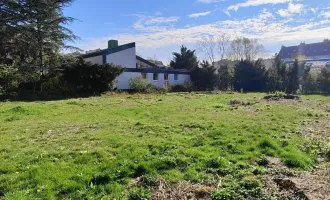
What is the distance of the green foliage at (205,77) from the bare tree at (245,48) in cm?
1798

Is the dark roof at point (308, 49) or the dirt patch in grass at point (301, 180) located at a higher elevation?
the dark roof at point (308, 49)

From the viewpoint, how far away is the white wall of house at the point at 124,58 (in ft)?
84.1

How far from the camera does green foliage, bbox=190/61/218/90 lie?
99.4 ft

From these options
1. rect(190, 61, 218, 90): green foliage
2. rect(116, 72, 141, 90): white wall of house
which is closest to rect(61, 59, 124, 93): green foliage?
rect(116, 72, 141, 90): white wall of house

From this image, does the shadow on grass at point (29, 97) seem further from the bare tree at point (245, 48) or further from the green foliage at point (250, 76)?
the bare tree at point (245, 48)

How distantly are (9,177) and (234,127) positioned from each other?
570cm

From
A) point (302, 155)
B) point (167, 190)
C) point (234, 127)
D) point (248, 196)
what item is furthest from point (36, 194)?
point (234, 127)

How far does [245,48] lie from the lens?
46562 mm

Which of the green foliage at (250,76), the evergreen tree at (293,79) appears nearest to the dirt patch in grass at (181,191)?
the evergreen tree at (293,79)

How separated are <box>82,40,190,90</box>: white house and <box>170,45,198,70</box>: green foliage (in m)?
8.37

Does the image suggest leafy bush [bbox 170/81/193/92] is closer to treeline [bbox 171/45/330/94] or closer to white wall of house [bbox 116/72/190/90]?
treeline [bbox 171/45/330/94]

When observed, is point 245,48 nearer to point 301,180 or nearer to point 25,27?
point 25,27

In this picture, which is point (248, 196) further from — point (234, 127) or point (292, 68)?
point (292, 68)

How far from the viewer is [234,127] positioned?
7773 mm
